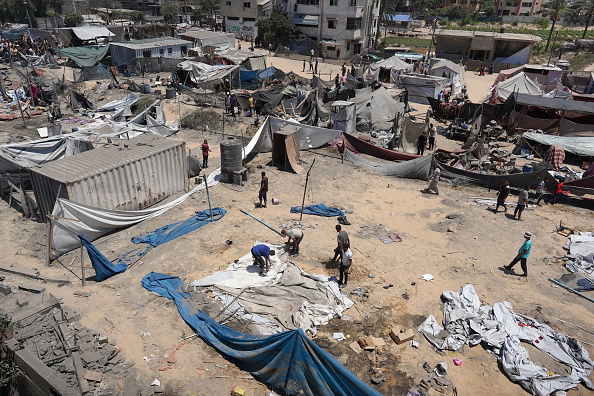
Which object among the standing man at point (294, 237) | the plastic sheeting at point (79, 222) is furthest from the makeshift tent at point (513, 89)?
the plastic sheeting at point (79, 222)

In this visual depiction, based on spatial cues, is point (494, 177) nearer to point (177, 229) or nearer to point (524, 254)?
point (524, 254)

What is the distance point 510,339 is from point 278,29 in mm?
47427

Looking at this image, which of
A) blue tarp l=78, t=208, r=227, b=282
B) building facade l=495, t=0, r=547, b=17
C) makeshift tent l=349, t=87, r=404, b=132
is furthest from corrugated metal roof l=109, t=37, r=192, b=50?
building facade l=495, t=0, r=547, b=17

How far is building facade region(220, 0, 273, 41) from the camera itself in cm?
5378

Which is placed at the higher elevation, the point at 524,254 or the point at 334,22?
the point at 334,22

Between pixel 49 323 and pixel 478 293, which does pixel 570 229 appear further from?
pixel 49 323

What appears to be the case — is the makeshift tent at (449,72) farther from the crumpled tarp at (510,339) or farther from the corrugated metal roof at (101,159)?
the crumpled tarp at (510,339)

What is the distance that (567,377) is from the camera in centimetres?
727

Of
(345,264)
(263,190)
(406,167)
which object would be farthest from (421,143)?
(345,264)

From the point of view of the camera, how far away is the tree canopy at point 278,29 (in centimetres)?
4844

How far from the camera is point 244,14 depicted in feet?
180

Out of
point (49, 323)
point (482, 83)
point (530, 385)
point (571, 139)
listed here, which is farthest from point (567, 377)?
point (482, 83)

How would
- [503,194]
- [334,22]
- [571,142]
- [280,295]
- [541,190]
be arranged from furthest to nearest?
[334,22] → [571,142] → [541,190] → [503,194] → [280,295]

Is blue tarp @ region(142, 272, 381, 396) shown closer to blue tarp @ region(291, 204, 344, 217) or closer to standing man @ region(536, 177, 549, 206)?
blue tarp @ region(291, 204, 344, 217)
